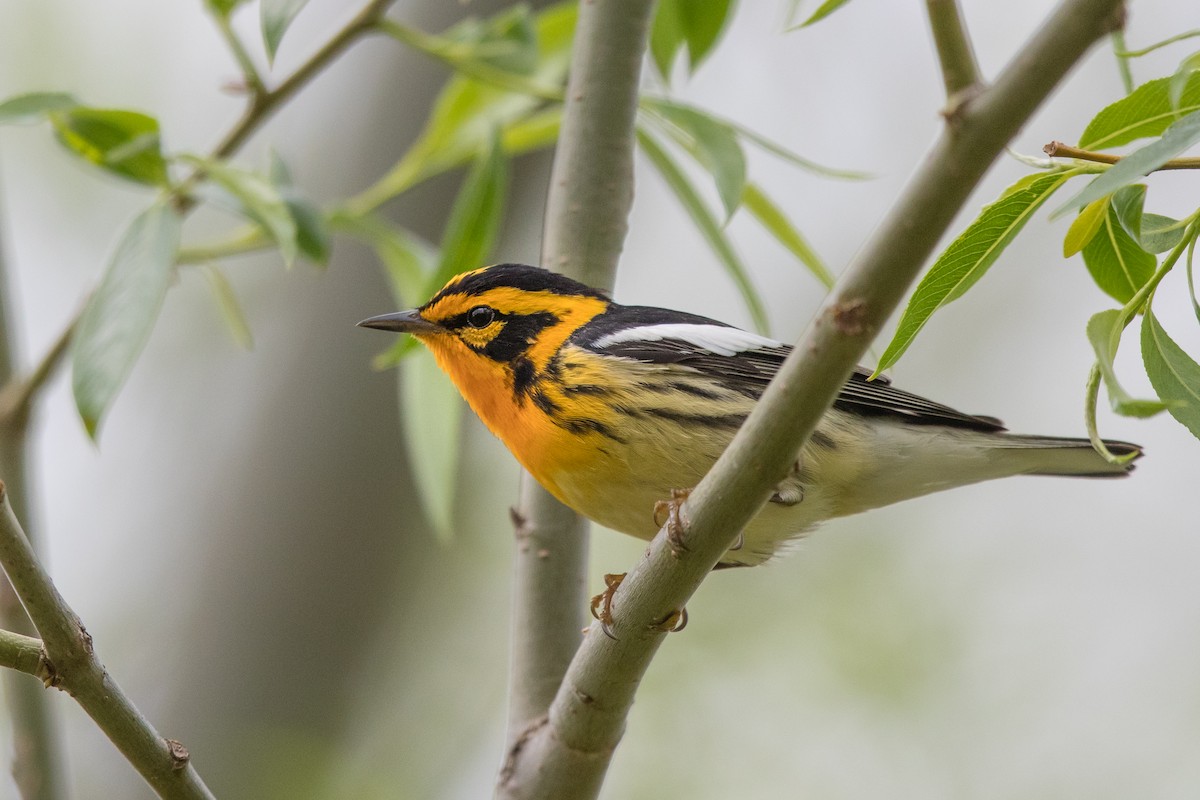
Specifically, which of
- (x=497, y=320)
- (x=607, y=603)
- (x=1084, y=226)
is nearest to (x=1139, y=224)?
(x=1084, y=226)

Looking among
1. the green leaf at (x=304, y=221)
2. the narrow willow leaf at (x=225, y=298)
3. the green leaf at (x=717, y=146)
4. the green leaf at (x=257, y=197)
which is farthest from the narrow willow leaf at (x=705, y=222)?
the narrow willow leaf at (x=225, y=298)

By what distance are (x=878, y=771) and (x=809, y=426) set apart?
562 centimetres

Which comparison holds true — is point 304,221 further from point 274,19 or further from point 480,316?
point 480,316

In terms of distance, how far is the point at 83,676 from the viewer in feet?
5.57

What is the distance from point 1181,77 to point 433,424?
241 cm

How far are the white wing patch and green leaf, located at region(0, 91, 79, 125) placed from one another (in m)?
1.38

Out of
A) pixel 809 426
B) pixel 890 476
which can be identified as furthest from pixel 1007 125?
pixel 890 476

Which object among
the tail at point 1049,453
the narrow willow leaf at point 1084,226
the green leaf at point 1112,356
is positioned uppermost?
the tail at point 1049,453

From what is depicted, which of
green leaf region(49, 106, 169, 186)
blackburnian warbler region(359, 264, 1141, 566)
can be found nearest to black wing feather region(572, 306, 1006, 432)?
blackburnian warbler region(359, 264, 1141, 566)

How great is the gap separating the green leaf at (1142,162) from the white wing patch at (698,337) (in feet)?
6.27

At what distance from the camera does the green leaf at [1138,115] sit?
1568 mm

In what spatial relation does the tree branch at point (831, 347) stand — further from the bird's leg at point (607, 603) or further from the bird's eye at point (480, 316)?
the bird's eye at point (480, 316)

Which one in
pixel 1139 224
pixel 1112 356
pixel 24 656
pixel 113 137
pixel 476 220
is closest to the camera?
pixel 1112 356

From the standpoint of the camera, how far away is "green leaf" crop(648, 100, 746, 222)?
2.71m
